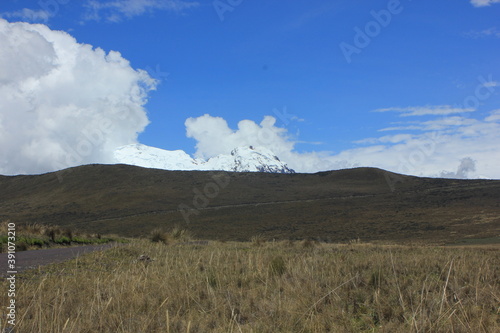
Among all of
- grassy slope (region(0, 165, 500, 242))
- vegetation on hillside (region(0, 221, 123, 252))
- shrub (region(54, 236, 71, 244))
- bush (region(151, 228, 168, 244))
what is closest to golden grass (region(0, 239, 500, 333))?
vegetation on hillside (region(0, 221, 123, 252))

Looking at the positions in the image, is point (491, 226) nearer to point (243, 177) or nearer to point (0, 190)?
point (243, 177)

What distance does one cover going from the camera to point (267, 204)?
224ft

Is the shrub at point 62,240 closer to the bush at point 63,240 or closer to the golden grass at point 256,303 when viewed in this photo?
the bush at point 63,240

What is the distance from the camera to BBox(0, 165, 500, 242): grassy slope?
43.8 meters

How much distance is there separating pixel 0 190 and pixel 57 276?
106990 millimetres

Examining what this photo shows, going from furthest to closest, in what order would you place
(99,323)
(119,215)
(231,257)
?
(119,215), (231,257), (99,323)

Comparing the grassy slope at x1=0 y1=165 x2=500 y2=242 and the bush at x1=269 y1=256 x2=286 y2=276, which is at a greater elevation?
the grassy slope at x1=0 y1=165 x2=500 y2=242

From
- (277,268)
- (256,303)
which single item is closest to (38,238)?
(277,268)

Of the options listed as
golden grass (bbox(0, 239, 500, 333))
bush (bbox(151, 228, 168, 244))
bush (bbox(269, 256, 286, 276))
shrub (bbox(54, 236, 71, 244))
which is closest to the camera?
golden grass (bbox(0, 239, 500, 333))

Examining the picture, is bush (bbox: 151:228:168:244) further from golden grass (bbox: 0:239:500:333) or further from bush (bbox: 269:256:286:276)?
bush (bbox: 269:256:286:276)

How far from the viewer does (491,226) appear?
3747 centimetres

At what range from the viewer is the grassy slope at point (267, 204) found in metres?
43.8

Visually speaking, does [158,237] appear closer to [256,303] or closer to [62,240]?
[62,240]

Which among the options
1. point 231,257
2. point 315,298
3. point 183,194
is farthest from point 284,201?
point 315,298
